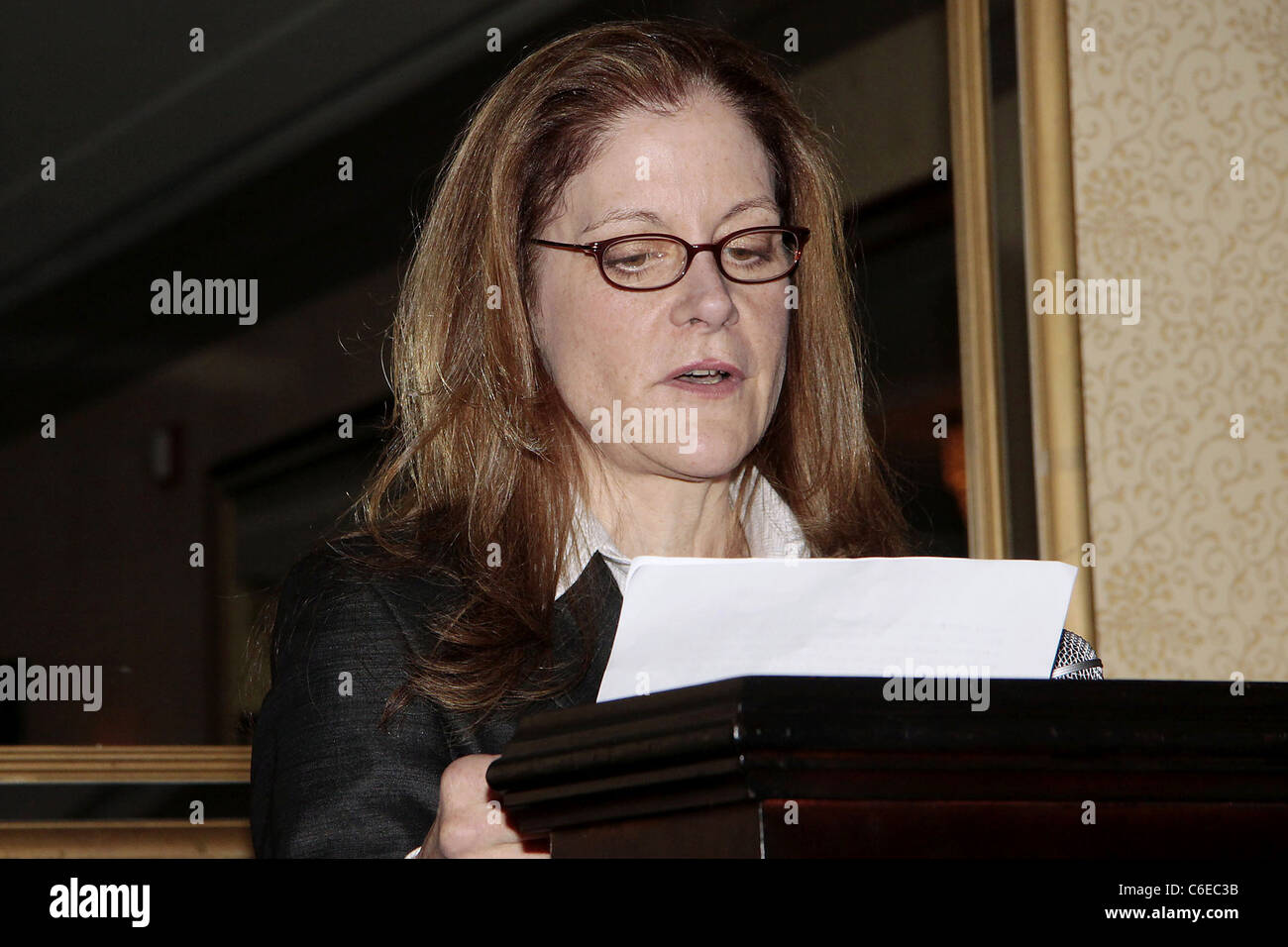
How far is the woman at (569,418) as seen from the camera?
1277mm

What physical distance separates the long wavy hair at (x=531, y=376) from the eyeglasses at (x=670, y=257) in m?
0.13

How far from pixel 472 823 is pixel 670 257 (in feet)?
2.29

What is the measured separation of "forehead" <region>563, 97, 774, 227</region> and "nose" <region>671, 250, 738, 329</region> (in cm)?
5

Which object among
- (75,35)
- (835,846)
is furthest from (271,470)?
(835,846)

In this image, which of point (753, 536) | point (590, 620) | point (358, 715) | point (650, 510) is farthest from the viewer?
point (753, 536)

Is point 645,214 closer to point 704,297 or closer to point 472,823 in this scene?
point 704,297

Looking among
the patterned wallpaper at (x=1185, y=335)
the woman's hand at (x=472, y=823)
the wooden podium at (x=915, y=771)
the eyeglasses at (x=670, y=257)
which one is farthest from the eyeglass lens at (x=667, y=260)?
the patterned wallpaper at (x=1185, y=335)

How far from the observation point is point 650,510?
1538 mm

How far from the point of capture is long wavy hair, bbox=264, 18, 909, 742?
1.41 m

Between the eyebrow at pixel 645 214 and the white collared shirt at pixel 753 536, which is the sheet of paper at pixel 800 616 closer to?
the white collared shirt at pixel 753 536

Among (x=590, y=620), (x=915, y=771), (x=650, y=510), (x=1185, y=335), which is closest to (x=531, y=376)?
(x=650, y=510)

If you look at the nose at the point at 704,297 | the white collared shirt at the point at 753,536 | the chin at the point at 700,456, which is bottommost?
the white collared shirt at the point at 753,536
